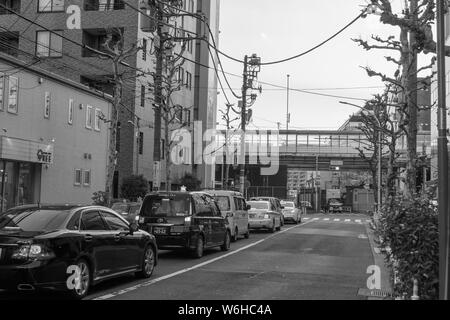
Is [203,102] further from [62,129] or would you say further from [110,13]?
[62,129]

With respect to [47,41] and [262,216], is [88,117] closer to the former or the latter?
[262,216]

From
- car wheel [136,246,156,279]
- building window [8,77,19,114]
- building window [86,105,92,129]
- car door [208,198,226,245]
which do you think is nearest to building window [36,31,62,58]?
building window [86,105,92,129]

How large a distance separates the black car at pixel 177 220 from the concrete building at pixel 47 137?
9.11m

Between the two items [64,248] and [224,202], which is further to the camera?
[224,202]

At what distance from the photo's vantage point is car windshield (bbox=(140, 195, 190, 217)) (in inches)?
595

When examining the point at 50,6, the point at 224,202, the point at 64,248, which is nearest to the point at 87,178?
the point at 224,202

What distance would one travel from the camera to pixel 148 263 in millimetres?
11656

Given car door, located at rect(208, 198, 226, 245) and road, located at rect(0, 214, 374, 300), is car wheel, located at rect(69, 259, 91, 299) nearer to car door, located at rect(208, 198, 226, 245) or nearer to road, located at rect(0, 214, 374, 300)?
road, located at rect(0, 214, 374, 300)

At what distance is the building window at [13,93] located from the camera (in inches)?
870

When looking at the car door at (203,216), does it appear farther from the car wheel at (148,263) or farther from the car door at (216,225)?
the car wheel at (148,263)

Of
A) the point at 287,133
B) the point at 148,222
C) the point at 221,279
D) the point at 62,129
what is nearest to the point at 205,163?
the point at 287,133

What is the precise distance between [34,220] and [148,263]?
3.13 meters

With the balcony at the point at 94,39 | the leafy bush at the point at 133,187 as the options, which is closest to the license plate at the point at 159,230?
the leafy bush at the point at 133,187

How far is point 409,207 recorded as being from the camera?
25.6ft
